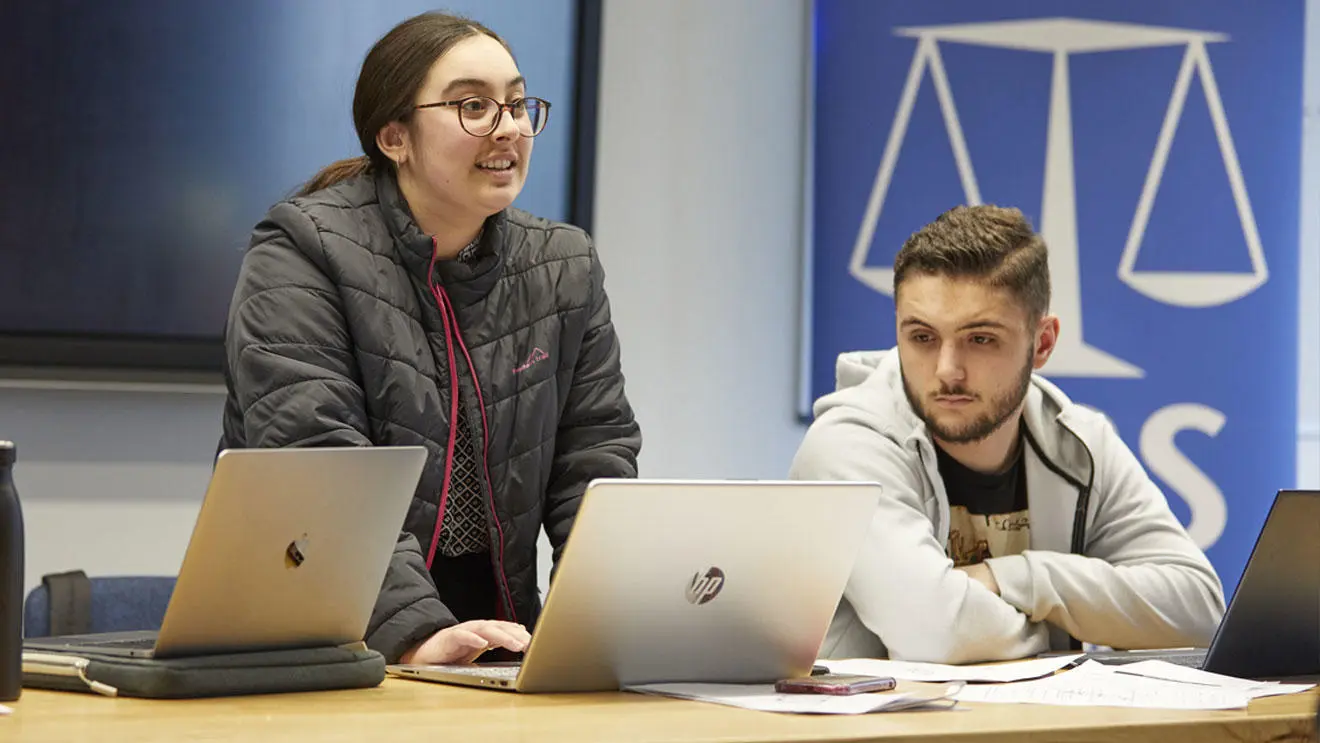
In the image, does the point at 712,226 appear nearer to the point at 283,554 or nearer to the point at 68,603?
the point at 68,603

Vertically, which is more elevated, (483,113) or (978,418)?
(483,113)

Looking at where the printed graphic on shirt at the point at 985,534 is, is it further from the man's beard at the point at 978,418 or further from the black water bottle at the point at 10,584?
the black water bottle at the point at 10,584

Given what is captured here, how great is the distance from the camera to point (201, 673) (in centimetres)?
143

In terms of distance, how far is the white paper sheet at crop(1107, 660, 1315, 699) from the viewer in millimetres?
1707

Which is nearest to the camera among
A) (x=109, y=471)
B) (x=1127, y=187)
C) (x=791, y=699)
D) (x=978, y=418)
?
(x=791, y=699)

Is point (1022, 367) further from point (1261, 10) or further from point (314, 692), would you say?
point (1261, 10)

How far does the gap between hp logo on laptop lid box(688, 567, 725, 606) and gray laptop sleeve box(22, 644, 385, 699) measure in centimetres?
31

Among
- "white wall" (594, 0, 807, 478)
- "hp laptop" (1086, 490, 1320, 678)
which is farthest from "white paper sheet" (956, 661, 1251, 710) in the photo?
"white wall" (594, 0, 807, 478)

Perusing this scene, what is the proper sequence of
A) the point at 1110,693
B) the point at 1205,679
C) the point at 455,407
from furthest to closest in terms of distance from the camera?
the point at 455,407 → the point at 1205,679 → the point at 1110,693

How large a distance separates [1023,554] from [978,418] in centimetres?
20

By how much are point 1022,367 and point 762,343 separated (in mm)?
1618

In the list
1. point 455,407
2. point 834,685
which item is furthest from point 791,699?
point 455,407

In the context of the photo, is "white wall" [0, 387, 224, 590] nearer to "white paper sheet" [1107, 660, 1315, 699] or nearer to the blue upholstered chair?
the blue upholstered chair

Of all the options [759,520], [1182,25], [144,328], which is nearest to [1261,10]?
[1182,25]
